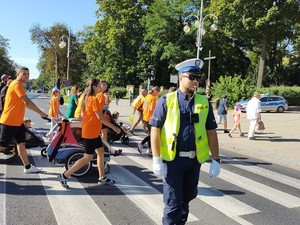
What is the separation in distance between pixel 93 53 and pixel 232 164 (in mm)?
49265

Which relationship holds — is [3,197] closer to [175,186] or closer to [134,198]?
[134,198]

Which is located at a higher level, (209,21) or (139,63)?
(209,21)

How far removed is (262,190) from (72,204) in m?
3.31

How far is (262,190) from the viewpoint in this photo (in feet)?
20.0

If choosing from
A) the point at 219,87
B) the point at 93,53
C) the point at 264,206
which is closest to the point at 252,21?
the point at 219,87

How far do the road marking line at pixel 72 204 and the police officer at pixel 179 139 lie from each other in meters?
1.29

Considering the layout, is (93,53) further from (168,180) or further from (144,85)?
(168,180)

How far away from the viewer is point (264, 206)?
16.9ft

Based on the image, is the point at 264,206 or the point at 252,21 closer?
the point at 264,206

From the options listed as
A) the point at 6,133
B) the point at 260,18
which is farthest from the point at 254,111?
the point at 260,18

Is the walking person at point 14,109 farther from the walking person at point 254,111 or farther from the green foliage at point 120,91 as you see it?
the green foliage at point 120,91

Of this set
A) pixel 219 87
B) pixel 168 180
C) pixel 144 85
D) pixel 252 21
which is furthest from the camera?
pixel 144 85

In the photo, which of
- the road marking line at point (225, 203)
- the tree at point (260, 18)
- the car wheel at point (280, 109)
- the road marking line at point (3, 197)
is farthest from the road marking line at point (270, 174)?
the tree at point (260, 18)

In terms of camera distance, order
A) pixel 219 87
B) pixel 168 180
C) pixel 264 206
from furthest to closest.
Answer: pixel 219 87, pixel 264 206, pixel 168 180
